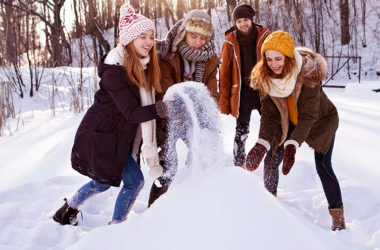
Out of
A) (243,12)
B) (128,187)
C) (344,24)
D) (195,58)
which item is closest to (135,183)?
(128,187)

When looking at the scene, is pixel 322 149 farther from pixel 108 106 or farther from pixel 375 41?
pixel 375 41

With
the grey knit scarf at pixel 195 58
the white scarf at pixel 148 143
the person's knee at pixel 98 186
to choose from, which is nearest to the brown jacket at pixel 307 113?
the grey knit scarf at pixel 195 58

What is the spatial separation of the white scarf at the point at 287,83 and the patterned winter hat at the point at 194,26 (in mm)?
527

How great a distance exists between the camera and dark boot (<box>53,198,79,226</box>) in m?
2.34

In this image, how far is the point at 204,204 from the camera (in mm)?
1501

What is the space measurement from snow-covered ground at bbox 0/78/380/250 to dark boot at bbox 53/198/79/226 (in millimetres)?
47

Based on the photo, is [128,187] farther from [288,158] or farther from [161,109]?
[288,158]

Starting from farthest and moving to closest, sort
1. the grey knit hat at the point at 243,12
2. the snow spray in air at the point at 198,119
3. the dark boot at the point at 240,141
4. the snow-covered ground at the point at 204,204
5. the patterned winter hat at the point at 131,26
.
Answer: the dark boot at the point at 240,141 < the grey knit hat at the point at 243,12 < the patterned winter hat at the point at 131,26 < the snow spray in air at the point at 198,119 < the snow-covered ground at the point at 204,204

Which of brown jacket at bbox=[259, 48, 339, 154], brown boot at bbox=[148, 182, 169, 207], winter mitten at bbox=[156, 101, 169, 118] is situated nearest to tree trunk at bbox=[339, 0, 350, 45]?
brown jacket at bbox=[259, 48, 339, 154]

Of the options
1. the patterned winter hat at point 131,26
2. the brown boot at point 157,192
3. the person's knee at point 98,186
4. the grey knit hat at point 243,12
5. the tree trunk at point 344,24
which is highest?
the tree trunk at point 344,24

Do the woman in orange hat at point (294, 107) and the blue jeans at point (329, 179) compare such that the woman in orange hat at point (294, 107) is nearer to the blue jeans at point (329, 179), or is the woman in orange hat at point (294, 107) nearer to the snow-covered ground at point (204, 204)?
the blue jeans at point (329, 179)

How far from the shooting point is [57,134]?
4.84 m

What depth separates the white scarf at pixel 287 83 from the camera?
204cm

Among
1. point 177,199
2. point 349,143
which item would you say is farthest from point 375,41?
point 177,199
